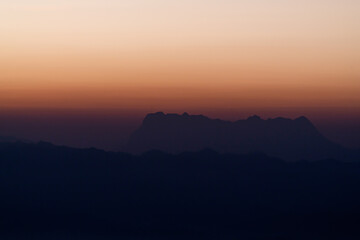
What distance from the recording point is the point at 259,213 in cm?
18462

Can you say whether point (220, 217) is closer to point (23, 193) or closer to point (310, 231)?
point (310, 231)

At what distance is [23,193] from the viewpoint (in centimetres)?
19638

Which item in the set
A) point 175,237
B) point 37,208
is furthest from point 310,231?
point 37,208

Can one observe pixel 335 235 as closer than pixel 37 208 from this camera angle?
Yes

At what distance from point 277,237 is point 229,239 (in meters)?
11.4

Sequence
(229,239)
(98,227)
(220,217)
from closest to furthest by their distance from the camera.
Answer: (229,239) < (98,227) < (220,217)

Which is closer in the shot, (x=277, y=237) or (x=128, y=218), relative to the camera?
(x=277, y=237)

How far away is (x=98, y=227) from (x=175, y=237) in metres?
24.7

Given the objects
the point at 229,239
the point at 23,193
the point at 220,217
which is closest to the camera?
the point at 229,239

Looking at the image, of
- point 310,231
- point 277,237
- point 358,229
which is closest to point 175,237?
point 277,237

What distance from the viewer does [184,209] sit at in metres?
188

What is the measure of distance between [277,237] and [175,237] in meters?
23.8

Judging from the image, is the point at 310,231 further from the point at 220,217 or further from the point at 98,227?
the point at 98,227

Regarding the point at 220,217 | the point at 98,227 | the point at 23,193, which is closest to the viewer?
the point at 98,227
